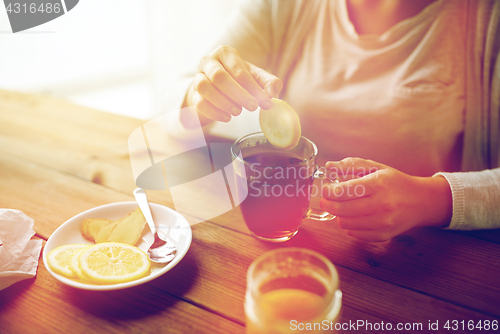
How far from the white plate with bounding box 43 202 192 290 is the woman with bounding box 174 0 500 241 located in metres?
0.25

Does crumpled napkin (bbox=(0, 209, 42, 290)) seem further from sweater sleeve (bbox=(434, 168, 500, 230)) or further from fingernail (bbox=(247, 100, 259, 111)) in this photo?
sweater sleeve (bbox=(434, 168, 500, 230))

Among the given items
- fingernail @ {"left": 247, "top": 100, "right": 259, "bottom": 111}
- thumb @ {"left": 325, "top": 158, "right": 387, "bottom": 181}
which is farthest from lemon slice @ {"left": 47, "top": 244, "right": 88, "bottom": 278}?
thumb @ {"left": 325, "top": 158, "right": 387, "bottom": 181}

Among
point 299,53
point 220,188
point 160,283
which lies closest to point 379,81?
point 299,53

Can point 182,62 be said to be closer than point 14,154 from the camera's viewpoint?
No

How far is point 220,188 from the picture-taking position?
0.85m

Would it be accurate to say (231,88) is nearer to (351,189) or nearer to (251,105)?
(251,105)

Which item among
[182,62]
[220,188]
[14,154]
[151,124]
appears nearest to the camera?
[220,188]

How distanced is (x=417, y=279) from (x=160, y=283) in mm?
436

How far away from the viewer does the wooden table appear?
0.50 meters

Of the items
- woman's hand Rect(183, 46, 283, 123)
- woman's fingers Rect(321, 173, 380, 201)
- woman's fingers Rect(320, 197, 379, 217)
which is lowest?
woman's fingers Rect(320, 197, 379, 217)

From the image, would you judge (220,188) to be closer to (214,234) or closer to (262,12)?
(214,234)

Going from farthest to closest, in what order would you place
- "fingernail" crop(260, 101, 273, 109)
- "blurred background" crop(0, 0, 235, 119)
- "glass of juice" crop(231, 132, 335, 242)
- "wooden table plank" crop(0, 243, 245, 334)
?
1. "blurred background" crop(0, 0, 235, 119)
2. "fingernail" crop(260, 101, 273, 109)
3. "glass of juice" crop(231, 132, 335, 242)
4. "wooden table plank" crop(0, 243, 245, 334)

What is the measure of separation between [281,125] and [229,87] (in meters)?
0.14

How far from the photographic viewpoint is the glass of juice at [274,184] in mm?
583
